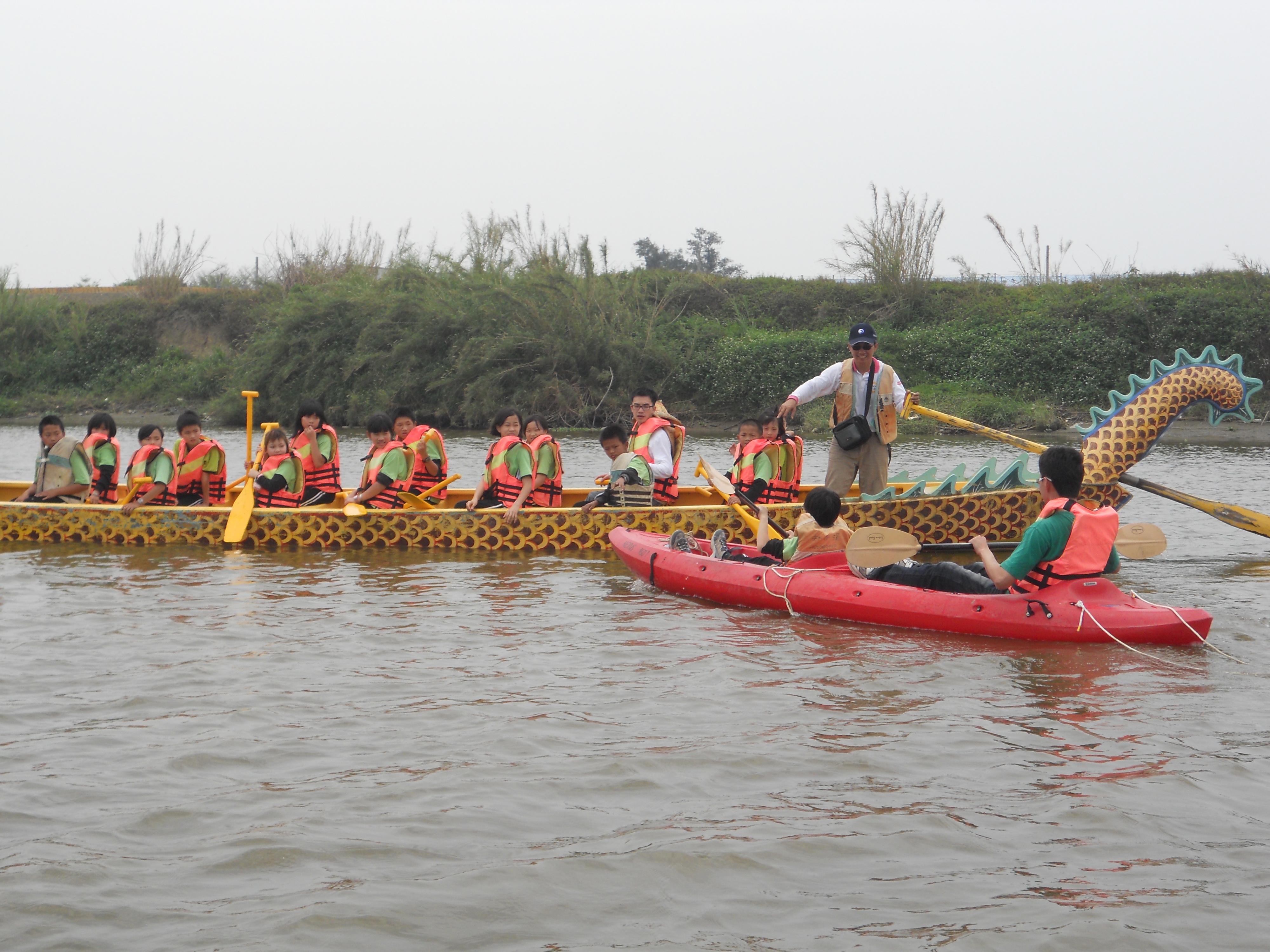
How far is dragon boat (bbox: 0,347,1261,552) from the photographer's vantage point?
9391mm

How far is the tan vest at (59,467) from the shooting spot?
1049 centimetres

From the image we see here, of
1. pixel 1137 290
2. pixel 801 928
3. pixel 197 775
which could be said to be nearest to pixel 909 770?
pixel 801 928

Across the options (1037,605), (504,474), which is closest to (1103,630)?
(1037,605)

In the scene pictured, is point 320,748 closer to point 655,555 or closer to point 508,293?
point 655,555

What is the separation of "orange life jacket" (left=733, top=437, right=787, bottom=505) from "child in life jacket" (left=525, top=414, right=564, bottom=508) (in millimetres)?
1515

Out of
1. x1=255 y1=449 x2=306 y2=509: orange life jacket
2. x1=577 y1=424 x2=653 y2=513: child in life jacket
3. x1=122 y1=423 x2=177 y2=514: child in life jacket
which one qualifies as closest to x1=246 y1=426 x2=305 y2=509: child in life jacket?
x1=255 y1=449 x2=306 y2=509: orange life jacket

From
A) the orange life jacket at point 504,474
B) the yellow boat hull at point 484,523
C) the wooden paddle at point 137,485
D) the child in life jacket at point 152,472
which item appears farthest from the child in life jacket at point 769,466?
the wooden paddle at point 137,485

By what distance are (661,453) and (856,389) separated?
1728mm

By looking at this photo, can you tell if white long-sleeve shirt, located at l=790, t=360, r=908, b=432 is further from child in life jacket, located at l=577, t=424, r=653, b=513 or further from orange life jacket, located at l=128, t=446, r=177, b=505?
orange life jacket, located at l=128, t=446, r=177, b=505

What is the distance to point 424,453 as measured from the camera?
34.9 ft

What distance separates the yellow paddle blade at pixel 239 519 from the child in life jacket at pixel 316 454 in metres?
0.62

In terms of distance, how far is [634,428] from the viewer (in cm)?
1000

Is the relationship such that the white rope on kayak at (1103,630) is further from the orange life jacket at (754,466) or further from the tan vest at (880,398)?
the orange life jacket at (754,466)

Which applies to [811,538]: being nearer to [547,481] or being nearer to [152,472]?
[547,481]
